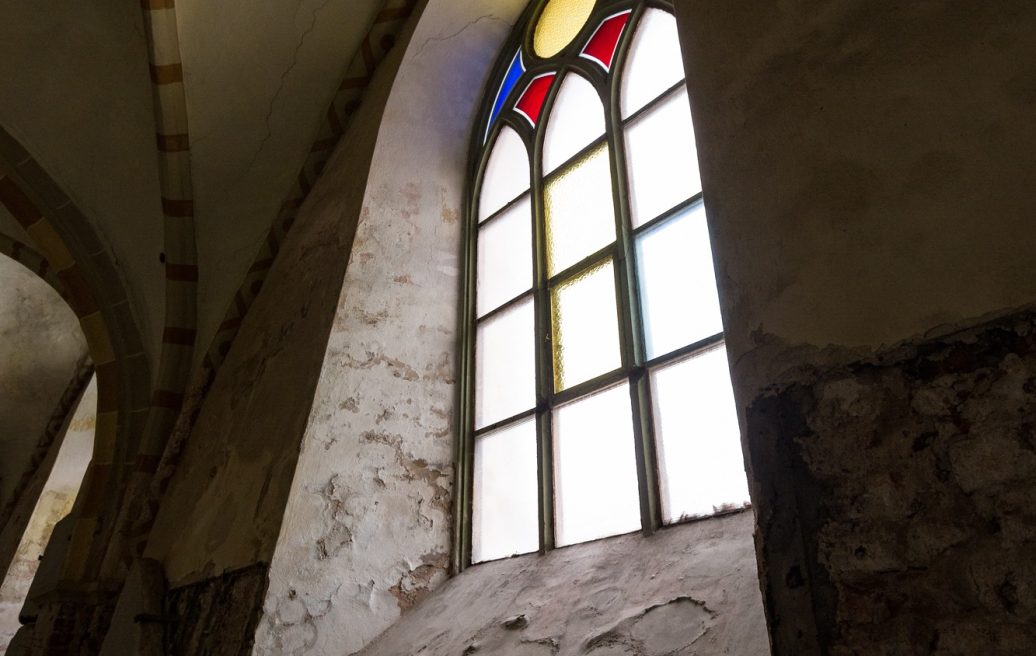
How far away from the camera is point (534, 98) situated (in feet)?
11.5

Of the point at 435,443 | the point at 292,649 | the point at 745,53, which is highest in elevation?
the point at 745,53

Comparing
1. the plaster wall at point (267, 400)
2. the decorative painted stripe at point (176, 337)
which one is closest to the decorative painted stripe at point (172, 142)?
the plaster wall at point (267, 400)

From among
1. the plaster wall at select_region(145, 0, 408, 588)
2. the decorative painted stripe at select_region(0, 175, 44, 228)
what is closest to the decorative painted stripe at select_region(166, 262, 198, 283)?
the plaster wall at select_region(145, 0, 408, 588)

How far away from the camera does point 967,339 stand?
1113mm

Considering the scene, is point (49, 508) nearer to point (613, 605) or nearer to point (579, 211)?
point (579, 211)

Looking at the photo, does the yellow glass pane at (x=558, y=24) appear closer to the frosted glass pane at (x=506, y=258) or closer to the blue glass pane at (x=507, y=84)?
the blue glass pane at (x=507, y=84)

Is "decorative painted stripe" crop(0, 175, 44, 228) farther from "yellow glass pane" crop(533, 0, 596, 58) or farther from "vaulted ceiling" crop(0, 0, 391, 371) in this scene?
"yellow glass pane" crop(533, 0, 596, 58)

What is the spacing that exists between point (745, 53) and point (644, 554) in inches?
45.3

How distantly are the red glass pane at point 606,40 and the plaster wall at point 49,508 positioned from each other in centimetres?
451

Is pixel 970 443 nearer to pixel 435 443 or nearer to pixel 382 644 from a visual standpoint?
pixel 382 644

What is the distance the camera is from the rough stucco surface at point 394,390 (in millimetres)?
2434

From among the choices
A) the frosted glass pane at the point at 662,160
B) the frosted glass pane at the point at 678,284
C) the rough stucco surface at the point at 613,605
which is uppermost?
the frosted glass pane at the point at 662,160

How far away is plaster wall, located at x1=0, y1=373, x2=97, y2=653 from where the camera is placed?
561 centimetres

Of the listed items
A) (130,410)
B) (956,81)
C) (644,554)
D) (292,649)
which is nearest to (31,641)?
(130,410)
